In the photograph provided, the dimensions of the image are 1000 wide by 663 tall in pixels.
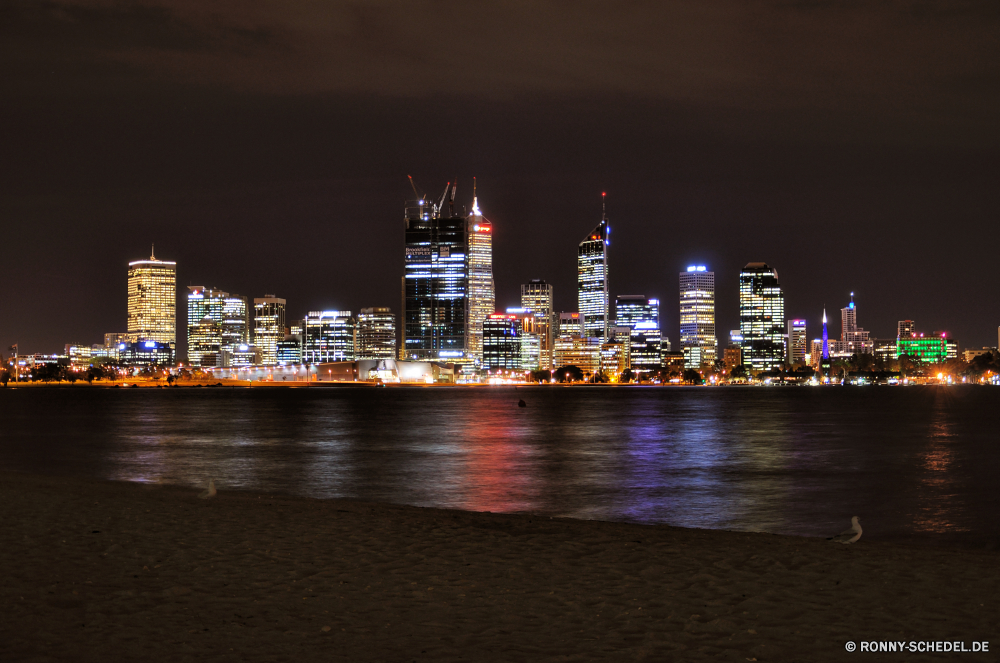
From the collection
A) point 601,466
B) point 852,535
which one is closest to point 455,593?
point 852,535

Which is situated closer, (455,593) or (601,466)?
(455,593)

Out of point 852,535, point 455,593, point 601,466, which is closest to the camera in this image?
point 455,593

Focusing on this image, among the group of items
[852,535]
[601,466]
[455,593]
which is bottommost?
[601,466]

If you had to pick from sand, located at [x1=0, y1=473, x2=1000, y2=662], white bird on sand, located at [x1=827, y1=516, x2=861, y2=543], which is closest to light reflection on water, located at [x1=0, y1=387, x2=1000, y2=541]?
white bird on sand, located at [x1=827, y1=516, x2=861, y2=543]

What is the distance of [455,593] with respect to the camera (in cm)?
1282

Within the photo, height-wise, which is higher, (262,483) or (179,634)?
(179,634)

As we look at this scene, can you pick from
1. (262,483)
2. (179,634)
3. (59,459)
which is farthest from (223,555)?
(59,459)

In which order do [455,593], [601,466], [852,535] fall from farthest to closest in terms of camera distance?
[601,466], [852,535], [455,593]

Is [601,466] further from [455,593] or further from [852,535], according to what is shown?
[455,593]

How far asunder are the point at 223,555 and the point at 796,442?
58.7 metres

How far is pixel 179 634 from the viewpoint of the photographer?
1041cm

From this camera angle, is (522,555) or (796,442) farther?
(796,442)

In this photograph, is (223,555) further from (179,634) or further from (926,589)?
(926,589)

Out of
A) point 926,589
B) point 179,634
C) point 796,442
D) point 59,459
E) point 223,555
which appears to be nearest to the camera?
point 179,634
